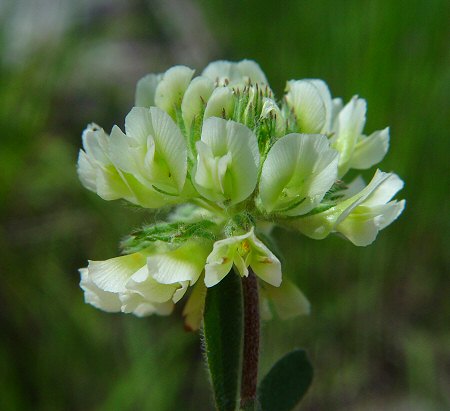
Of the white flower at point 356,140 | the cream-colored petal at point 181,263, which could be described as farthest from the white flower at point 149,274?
the white flower at point 356,140

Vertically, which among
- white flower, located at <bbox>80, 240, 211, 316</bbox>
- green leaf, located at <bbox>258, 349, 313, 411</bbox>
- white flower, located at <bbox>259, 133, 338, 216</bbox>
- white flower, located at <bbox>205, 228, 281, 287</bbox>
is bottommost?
green leaf, located at <bbox>258, 349, 313, 411</bbox>

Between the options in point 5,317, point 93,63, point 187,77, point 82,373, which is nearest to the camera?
point 187,77

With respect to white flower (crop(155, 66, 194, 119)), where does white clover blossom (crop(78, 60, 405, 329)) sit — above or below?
below

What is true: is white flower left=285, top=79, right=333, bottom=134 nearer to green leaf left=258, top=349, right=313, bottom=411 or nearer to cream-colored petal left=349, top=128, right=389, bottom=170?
cream-colored petal left=349, top=128, right=389, bottom=170

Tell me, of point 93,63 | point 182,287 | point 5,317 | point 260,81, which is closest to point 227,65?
point 260,81

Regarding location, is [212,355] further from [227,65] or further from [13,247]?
[13,247]

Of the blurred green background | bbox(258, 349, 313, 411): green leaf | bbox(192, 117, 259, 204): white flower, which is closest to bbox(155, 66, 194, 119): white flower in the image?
bbox(192, 117, 259, 204): white flower

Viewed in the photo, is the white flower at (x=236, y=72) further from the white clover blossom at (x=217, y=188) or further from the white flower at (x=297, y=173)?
the white flower at (x=297, y=173)

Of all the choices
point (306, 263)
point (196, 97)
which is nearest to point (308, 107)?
point (196, 97)
